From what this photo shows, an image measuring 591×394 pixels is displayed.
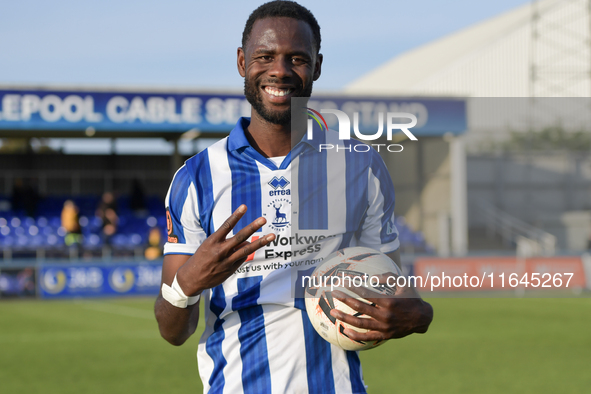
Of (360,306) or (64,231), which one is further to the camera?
(64,231)

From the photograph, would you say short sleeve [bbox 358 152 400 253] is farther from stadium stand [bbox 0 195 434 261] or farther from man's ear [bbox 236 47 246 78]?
stadium stand [bbox 0 195 434 261]

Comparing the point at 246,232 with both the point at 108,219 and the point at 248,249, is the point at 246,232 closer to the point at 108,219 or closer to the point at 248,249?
the point at 248,249

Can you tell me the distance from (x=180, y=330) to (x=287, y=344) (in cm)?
37

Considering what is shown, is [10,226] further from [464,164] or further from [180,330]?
[180,330]

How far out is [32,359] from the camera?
29.4ft

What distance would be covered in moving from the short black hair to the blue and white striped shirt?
353 millimetres

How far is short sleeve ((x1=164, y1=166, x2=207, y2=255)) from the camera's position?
2479 mm

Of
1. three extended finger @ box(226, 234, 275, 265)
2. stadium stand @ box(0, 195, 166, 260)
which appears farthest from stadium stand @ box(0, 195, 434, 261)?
three extended finger @ box(226, 234, 275, 265)

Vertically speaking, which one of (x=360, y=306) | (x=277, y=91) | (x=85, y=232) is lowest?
(x=85, y=232)

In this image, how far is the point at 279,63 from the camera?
2.40 metres

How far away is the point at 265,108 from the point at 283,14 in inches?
12.4

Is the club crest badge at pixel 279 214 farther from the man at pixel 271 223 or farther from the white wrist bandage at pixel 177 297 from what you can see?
the white wrist bandage at pixel 177 297

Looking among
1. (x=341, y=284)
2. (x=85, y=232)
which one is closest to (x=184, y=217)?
(x=341, y=284)

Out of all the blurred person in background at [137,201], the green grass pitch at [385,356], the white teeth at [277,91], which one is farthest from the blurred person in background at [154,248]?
the white teeth at [277,91]
